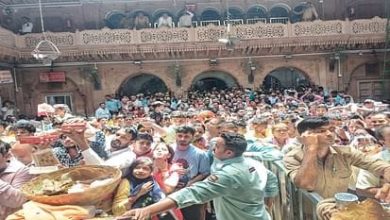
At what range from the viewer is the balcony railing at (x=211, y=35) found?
51.5 feet

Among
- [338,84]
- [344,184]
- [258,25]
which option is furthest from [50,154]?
[338,84]

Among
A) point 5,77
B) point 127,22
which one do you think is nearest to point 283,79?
point 127,22

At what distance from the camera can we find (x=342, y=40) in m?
16.1

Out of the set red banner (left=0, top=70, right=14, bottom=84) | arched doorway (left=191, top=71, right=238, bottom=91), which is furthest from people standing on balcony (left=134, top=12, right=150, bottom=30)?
red banner (left=0, top=70, right=14, bottom=84)

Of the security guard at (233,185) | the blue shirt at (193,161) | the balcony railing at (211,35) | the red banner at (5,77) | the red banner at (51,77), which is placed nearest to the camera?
the security guard at (233,185)

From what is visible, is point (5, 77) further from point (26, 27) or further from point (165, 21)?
point (165, 21)

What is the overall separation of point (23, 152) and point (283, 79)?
55.9ft

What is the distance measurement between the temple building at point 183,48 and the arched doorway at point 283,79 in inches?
2.1

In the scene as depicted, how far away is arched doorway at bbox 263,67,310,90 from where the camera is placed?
19.0 metres

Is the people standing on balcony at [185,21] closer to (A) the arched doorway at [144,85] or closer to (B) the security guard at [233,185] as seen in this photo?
(A) the arched doorway at [144,85]

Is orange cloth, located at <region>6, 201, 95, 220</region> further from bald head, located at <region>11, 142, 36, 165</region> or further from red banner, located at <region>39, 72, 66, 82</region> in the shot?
red banner, located at <region>39, 72, 66, 82</region>

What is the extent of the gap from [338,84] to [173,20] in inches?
346

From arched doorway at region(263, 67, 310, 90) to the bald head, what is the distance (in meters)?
16.2

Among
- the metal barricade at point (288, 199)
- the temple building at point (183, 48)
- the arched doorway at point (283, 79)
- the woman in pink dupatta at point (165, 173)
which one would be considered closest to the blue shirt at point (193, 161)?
the woman in pink dupatta at point (165, 173)
